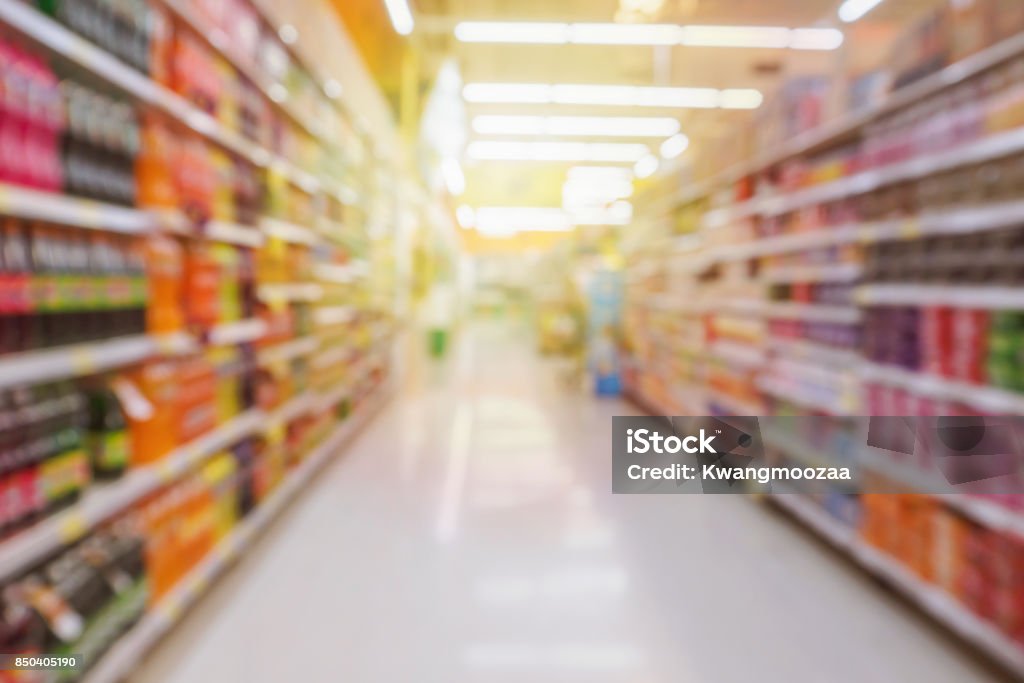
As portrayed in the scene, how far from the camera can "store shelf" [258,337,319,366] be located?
336 centimetres

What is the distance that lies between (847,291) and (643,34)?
5292 mm

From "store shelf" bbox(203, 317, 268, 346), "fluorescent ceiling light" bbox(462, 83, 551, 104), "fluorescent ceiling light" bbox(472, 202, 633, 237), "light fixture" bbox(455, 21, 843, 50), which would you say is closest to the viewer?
"store shelf" bbox(203, 317, 268, 346)

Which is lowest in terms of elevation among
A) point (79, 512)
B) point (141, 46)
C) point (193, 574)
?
point (193, 574)

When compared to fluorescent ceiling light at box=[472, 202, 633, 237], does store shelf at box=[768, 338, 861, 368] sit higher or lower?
lower

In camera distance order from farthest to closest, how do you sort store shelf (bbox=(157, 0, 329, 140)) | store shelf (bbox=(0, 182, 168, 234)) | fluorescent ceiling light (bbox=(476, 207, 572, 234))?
fluorescent ceiling light (bbox=(476, 207, 572, 234)) < store shelf (bbox=(157, 0, 329, 140)) < store shelf (bbox=(0, 182, 168, 234))

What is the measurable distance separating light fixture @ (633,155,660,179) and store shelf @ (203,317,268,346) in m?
11.5

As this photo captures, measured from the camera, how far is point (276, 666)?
217 centimetres

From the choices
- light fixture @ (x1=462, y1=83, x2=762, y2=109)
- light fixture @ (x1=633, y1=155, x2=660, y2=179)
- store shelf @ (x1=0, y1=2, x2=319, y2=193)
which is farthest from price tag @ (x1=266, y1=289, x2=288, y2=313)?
light fixture @ (x1=633, y1=155, x2=660, y2=179)

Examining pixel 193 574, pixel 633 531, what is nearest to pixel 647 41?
pixel 633 531

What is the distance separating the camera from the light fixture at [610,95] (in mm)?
9055

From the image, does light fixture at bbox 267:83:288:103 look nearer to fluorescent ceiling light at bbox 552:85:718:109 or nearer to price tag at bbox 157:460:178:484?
price tag at bbox 157:460:178:484

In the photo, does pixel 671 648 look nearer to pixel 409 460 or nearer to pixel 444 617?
pixel 444 617

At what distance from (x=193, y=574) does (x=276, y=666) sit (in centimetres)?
53

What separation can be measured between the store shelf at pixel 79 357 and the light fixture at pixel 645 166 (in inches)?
487
